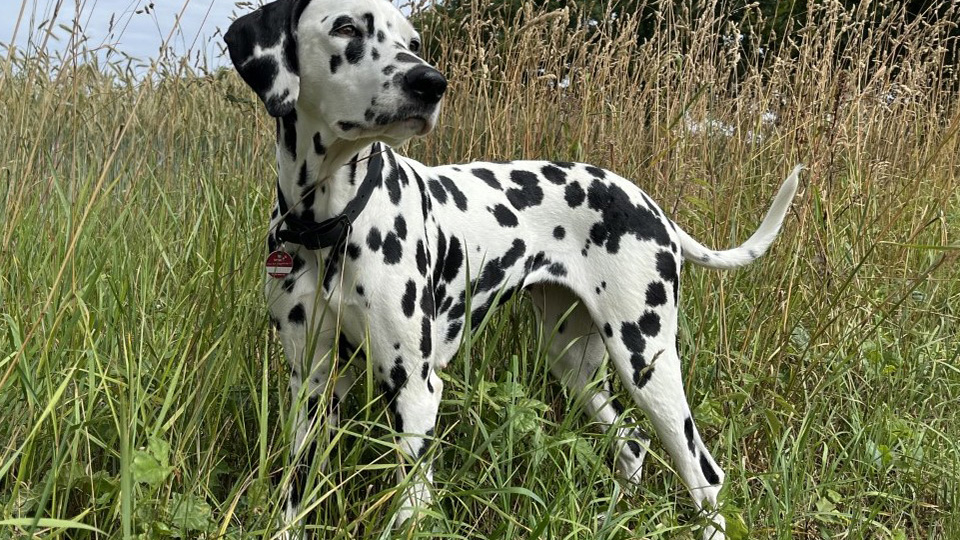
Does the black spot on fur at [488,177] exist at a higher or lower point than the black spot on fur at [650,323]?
higher

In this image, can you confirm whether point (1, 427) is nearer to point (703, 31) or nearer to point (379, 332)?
point (379, 332)

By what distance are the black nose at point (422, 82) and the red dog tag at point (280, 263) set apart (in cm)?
61

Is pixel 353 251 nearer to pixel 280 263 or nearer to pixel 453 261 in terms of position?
pixel 280 263

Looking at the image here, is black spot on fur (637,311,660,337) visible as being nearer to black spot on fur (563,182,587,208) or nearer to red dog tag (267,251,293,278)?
black spot on fur (563,182,587,208)

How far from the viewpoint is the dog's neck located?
8.15 ft

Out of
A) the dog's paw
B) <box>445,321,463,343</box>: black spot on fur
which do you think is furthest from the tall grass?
<box>445,321,463,343</box>: black spot on fur

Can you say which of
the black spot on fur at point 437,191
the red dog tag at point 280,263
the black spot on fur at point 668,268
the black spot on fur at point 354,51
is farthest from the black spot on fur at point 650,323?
the black spot on fur at point 354,51

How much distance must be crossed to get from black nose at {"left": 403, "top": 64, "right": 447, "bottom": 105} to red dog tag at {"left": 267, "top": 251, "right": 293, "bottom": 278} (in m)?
0.61

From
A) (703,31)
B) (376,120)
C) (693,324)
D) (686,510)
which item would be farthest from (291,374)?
(703,31)

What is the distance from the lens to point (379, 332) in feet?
8.14

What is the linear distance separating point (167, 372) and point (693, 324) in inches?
88.0

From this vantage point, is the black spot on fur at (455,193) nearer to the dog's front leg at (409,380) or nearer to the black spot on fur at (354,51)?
the dog's front leg at (409,380)

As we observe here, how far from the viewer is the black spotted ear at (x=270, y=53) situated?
2.39 meters

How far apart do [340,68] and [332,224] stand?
43cm
